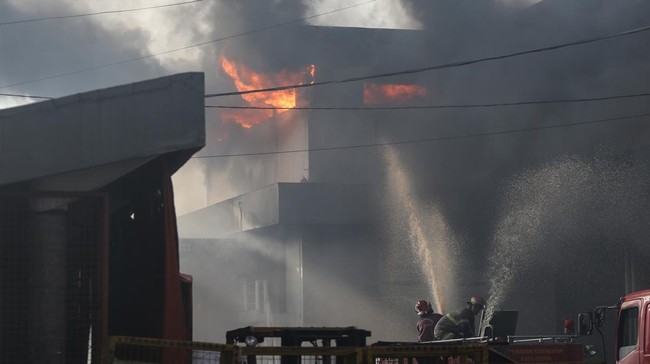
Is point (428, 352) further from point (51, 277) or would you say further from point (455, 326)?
point (455, 326)

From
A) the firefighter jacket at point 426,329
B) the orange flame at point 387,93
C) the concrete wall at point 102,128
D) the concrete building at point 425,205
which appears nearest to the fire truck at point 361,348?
the firefighter jacket at point 426,329

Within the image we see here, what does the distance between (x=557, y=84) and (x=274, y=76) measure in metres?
10.0

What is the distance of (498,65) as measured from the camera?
28719 millimetres

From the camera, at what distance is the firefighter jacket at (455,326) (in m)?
12.7

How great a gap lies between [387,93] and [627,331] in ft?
76.5

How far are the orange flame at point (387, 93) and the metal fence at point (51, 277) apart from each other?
23.7 meters

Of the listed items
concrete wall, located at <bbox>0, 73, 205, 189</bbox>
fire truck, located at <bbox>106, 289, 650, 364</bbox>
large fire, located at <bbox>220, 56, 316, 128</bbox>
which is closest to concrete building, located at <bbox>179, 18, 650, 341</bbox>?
large fire, located at <bbox>220, 56, 316, 128</bbox>

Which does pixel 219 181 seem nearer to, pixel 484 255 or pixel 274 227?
pixel 274 227

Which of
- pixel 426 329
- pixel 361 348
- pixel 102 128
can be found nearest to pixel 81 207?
pixel 102 128

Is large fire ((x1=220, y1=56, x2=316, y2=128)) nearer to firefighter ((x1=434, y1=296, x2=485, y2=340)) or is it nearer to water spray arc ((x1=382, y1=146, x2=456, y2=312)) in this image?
water spray arc ((x1=382, y1=146, x2=456, y2=312))

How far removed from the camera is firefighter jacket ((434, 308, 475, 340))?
12.7 metres

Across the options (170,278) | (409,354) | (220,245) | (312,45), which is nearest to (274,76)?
(312,45)

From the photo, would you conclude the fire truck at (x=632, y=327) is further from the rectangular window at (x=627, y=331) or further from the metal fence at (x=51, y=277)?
the metal fence at (x=51, y=277)

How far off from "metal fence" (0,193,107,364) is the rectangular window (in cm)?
536
